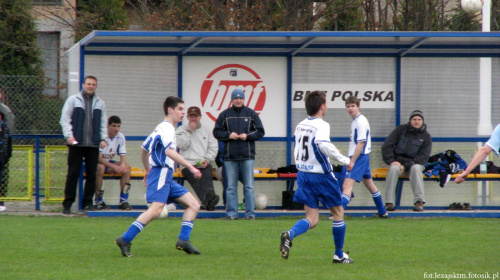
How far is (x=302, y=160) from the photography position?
7.65 meters

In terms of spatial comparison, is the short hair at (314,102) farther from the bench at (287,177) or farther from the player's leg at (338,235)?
the bench at (287,177)

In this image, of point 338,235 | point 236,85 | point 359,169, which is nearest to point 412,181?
point 359,169

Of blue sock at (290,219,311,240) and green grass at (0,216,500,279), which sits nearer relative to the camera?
green grass at (0,216,500,279)

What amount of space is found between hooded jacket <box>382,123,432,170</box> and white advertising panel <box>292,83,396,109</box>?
0.82 m

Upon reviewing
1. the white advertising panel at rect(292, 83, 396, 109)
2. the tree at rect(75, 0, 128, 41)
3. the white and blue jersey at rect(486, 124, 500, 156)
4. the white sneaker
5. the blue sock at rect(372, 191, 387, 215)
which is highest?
the tree at rect(75, 0, 128, 41)

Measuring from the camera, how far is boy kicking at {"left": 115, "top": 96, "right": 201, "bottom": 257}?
7848 millimetres

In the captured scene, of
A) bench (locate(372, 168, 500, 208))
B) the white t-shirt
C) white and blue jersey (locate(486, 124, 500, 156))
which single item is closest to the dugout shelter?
bench (locate(372, 168, 500, 208))

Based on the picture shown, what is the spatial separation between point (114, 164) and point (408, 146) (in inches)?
192

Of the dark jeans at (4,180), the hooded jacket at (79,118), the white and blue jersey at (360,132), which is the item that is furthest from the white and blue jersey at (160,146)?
the dark jeans at (4,180)

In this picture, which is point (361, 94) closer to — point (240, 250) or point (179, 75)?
point (179, 75)

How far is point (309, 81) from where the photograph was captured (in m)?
13.3

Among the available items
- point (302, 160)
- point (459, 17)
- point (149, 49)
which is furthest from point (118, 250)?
point (459, 17)

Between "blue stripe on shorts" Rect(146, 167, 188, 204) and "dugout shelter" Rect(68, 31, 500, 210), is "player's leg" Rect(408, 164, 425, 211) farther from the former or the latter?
"blue stripe on shorts" Rect(146, 167, 188, 204)

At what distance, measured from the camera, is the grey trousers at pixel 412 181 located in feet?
40.5
